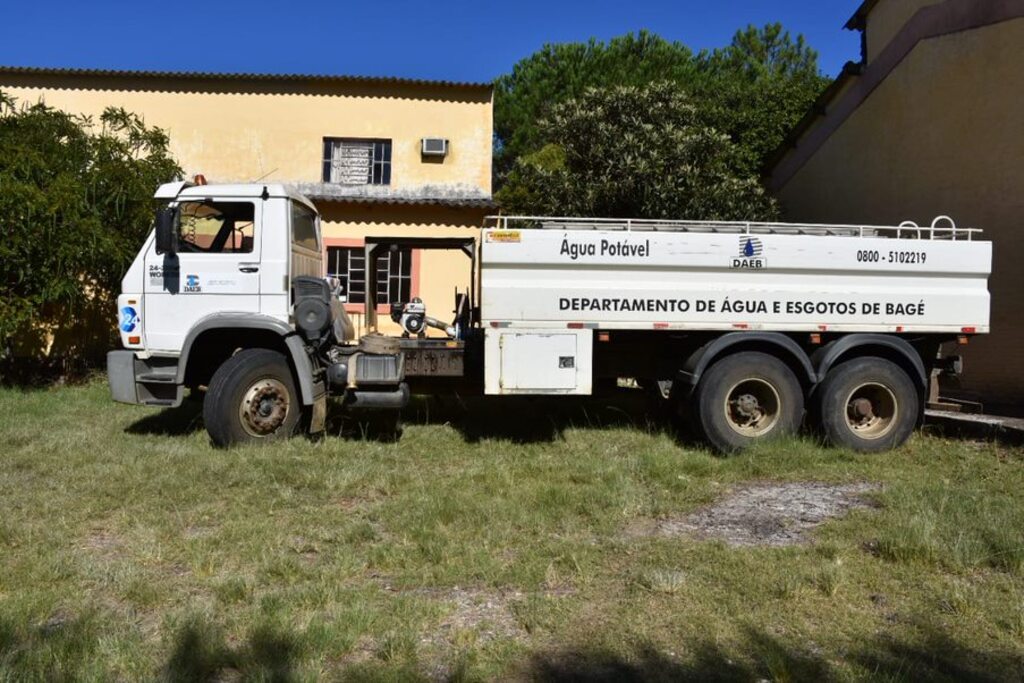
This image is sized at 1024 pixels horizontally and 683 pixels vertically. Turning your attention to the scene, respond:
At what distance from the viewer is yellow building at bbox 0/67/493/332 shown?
50.1ft

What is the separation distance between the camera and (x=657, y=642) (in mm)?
3525

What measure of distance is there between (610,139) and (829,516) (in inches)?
423

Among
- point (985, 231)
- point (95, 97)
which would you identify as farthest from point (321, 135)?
point (985, 231)

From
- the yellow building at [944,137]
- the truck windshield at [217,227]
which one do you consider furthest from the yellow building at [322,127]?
the truck windshield at [217,227]

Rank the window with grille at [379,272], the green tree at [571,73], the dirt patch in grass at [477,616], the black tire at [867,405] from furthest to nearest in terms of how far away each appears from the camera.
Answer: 1. the green tree at [571,73]
2. the window with grille at [379,272]
3. the black tire at [867,405]
4. the dirt patch in grass at [477,616]

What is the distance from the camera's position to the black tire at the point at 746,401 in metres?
7.30

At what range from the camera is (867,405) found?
25.0 feet

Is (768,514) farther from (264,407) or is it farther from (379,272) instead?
(379,272)

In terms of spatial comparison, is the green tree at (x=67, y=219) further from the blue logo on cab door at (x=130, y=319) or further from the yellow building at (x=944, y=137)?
the yellow building at (x=944, y=137)

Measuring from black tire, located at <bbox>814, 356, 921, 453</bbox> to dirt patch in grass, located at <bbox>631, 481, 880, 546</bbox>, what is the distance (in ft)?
3.77

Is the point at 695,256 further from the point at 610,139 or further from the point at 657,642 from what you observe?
the point at 610,139

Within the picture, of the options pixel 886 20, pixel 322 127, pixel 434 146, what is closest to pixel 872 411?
→ pixel 886 20

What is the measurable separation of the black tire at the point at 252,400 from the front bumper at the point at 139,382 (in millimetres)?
404

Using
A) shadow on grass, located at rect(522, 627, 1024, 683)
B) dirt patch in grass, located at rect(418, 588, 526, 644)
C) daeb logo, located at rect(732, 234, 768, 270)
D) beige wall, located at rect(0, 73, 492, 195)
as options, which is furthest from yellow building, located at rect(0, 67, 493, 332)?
shadow on grass, located at rect(522, 627, 1024, 683)
